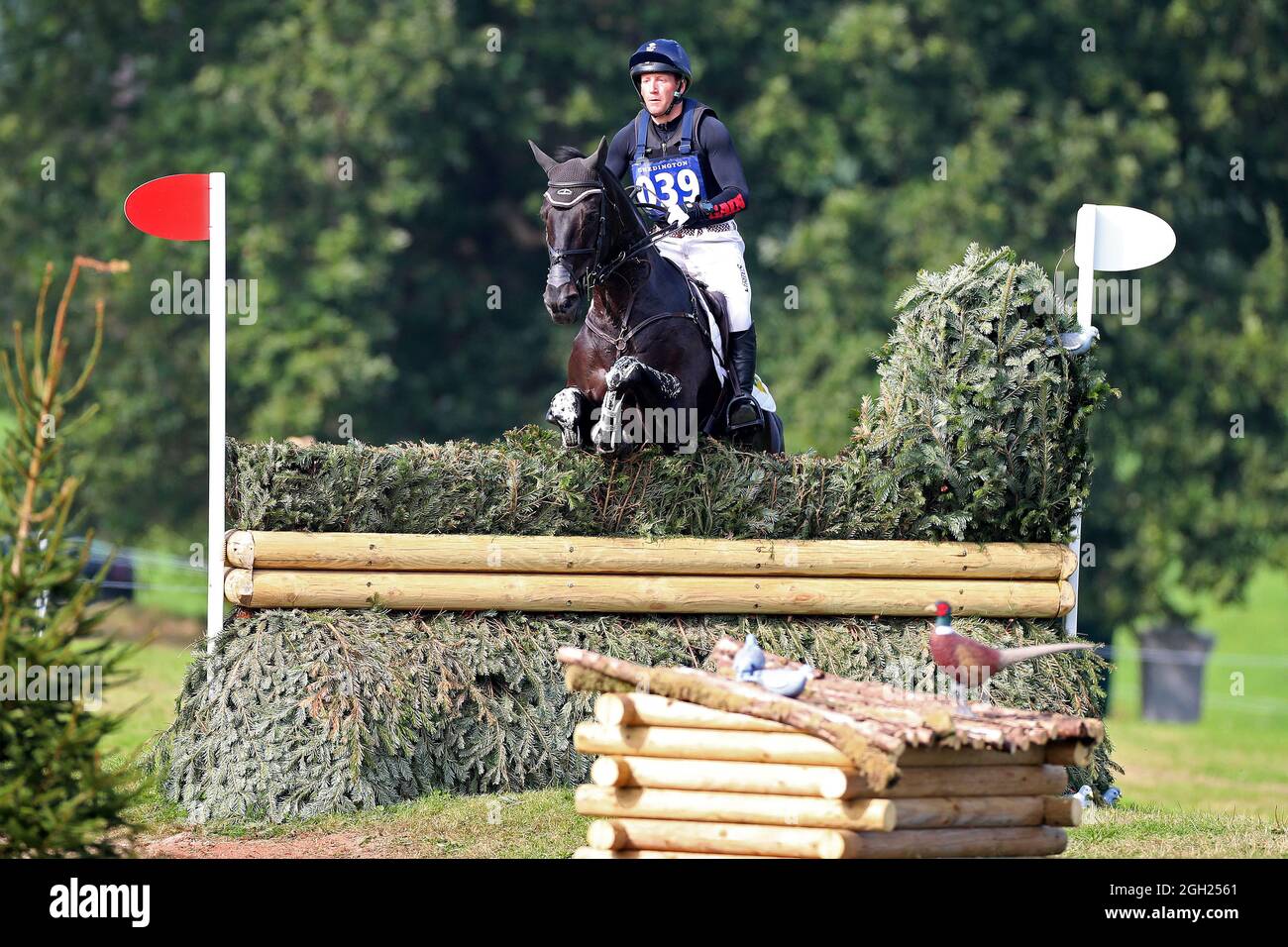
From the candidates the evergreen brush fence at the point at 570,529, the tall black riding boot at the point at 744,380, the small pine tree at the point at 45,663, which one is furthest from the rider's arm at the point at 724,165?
the small pine tree at the point at 45,663

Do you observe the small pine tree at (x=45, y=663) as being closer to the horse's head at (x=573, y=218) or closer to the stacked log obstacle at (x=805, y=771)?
the stacked log obstacle at (x=805, y=771)

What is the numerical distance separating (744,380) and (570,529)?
1.63m

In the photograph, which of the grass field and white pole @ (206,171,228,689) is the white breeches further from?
the grass field

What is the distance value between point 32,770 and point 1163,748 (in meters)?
17.0

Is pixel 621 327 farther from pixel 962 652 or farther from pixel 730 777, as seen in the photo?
pixel 730 777

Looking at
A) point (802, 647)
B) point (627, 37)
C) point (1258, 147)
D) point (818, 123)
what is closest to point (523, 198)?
point (627, 37)

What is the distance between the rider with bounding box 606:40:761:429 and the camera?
1065 cm

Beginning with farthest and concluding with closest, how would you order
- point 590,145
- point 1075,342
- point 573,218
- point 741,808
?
point 590,145
point 1075,342
point 573,218
point 741,808

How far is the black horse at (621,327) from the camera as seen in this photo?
953 cm

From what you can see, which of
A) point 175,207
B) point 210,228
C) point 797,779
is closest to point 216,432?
point 210,228

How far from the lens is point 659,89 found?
35.1 ft

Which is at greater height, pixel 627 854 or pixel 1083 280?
pixel 1083 280

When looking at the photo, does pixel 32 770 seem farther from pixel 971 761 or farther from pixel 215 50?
pixel 215 50

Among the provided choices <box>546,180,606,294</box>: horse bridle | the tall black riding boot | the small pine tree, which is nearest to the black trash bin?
the tall black riding boot
